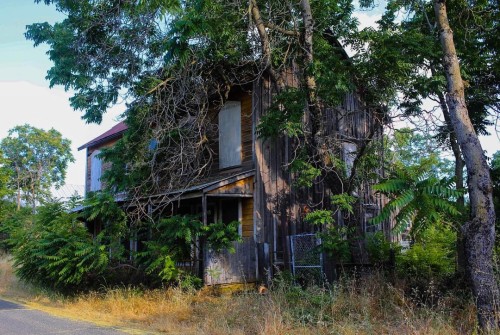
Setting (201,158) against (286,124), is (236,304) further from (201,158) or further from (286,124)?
(201,158)

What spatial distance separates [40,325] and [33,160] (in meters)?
41.8

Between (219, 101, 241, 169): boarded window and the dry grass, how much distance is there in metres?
4.98

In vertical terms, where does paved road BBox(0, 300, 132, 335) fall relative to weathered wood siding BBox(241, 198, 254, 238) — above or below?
below

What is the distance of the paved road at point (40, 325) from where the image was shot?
9.42 m

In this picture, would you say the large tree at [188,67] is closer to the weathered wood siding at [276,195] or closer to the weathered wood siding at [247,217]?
the weathered wood siding at [276,195]

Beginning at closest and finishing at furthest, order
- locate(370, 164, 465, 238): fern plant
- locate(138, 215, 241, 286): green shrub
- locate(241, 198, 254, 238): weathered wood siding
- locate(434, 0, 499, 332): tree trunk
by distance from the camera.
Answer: locate(370, 164, 465, 238): fern plant < locate(434, 0, 499, 332): tree trunk < locate(138, 215, 241, 286): green shrub < locate(241, 198, 254, 238): weathered wood siding

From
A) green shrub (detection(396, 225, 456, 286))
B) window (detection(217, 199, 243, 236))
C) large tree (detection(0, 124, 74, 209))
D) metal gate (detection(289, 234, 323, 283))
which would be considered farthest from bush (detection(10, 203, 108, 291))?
large tree (detection(0, 124, 74, 209))

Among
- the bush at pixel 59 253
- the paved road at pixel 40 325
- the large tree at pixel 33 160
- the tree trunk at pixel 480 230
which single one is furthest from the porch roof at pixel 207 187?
the large tree at pixel 33 160

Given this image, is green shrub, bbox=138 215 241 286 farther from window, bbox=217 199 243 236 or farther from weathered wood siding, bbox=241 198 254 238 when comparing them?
window, bbox=217 199 243 236

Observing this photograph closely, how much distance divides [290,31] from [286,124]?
9.39 feet

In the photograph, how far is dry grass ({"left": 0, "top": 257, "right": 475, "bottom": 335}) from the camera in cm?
799

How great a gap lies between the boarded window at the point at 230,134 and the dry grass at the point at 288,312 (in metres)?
4.98

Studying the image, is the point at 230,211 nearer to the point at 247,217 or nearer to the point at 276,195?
the point at 247,217

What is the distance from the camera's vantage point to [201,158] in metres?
17.0
